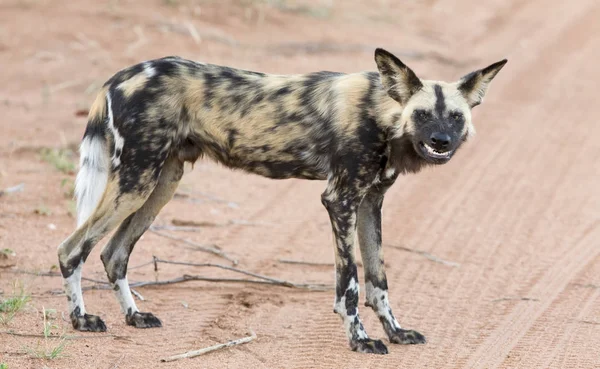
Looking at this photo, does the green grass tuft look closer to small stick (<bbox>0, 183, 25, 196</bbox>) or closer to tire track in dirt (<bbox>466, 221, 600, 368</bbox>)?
small stick (<bbox>0, 183, 25, 196</bbox>)

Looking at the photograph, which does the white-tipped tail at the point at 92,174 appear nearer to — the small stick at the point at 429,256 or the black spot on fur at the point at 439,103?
the black spot on fur at the point at 439,103

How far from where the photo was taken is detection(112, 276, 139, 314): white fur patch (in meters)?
4.54

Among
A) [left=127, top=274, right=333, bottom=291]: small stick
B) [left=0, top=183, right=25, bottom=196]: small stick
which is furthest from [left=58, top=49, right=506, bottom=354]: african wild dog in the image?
[left=0, top=183, right=25, bottom=196]: small stick

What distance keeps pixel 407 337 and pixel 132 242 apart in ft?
4.32

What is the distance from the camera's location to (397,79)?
4.23 metres

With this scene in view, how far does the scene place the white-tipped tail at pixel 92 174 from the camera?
174 inches

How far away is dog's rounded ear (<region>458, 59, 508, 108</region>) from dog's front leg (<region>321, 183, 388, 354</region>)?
639 millimetres

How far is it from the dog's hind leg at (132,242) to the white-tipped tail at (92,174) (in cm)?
26

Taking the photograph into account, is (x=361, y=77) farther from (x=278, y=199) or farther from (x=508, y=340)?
(x=278, y=199)

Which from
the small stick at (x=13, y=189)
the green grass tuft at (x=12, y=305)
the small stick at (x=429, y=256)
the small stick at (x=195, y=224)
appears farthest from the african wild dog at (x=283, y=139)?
the small stick at (x=13, y=189)

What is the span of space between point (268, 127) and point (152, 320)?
0.99m

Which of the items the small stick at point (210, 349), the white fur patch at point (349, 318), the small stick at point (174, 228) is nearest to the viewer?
the small stick at point (210, 349)

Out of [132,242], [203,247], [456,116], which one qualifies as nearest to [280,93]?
[456,116]

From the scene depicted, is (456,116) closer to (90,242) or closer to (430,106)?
(430,106)
